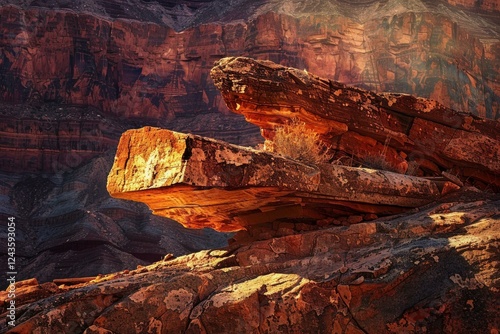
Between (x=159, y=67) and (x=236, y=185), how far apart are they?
51531 mm

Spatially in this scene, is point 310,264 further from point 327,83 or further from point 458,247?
point 327,83

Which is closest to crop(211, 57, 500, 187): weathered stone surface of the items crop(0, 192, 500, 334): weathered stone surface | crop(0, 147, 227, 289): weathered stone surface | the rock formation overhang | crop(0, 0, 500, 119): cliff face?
the rock formation overhang

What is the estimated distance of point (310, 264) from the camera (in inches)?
318

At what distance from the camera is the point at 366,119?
11727 millimetres

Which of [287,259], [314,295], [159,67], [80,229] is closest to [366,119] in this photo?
[287,259]

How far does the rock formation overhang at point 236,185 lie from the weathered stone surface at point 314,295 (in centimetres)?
88

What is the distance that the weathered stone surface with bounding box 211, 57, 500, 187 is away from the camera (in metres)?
10.8

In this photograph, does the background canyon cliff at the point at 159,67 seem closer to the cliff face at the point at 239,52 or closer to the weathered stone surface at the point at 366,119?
the cliff face at the point at 239,52

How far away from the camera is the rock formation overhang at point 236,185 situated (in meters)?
7.87

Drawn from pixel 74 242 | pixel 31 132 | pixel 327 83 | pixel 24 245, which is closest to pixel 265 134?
pixel 327 83

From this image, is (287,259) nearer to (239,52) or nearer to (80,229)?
(80,229)

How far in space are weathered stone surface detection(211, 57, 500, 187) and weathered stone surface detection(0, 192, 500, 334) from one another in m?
3.36

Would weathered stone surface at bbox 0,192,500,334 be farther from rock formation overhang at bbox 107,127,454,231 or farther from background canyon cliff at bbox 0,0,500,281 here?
background canyon cliff at bbox 0,0,500,281

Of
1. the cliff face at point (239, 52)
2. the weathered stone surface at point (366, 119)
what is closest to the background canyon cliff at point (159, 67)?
the cliff face at point (239, 52)
